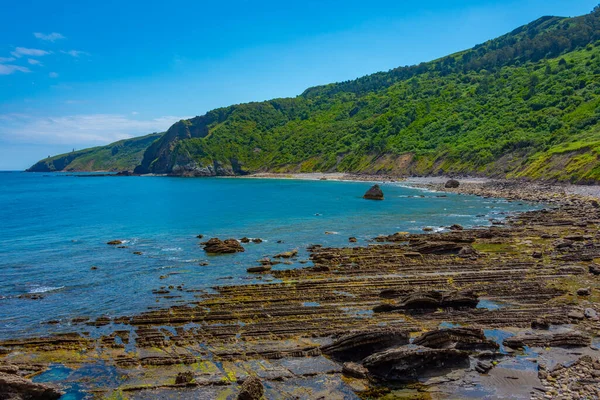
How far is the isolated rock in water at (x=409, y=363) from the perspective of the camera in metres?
19.0

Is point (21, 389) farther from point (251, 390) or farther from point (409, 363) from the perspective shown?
point (409, 363)

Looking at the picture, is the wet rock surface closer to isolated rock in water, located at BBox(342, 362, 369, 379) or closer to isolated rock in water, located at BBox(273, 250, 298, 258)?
isolated rock in water, located at BBox(342, 362, 369, 379)

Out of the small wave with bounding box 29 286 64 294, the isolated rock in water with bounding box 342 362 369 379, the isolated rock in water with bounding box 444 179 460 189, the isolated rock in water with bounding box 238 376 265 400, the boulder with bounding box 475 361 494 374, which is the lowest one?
the boulder with bounding box 475 361 494 374

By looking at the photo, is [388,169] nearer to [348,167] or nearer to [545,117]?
[348,167]

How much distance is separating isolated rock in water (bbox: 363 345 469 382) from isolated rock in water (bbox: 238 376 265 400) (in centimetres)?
484

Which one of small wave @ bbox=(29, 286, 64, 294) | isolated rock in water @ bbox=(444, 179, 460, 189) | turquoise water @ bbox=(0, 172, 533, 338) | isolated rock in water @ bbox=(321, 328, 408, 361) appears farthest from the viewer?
isolated rock in water @ bbox=(444, 179, 460, 189)

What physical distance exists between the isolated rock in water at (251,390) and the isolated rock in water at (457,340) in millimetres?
7973

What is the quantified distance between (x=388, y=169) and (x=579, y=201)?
10246 cm

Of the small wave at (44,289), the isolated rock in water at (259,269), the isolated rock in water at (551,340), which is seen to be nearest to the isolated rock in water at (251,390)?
the isolated rock in water at (551,340)

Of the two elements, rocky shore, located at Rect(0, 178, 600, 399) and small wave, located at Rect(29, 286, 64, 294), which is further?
small wave, located at Rect(29, 286, 64, 294)

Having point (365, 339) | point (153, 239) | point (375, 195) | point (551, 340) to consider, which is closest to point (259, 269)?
point (365, 339)

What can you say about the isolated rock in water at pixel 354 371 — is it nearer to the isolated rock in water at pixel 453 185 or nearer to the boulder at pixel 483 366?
the boulder at pixel 483 366

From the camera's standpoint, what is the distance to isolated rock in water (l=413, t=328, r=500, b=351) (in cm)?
2075

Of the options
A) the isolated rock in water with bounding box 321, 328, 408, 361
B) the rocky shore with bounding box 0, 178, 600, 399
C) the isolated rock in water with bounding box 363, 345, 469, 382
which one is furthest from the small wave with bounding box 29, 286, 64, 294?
the isolated rock in water with bounding box 363, 345, 469, 382
